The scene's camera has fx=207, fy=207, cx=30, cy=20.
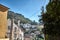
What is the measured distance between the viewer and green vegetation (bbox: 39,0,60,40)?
83.1ft

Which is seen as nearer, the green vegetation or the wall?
the green vegetation

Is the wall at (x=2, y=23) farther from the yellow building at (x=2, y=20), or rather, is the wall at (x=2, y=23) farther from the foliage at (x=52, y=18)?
the foliage at (x=52, y=18)

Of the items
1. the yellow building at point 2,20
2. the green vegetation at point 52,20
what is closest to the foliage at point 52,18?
the green vegetation at point 52,20

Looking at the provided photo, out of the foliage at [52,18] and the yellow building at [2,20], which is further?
the yellow building at [2,20]

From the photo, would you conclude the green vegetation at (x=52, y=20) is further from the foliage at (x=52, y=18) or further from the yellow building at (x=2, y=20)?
the yellow building at (x=2, y=20)

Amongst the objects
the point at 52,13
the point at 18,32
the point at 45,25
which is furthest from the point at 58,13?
the point at 18,32

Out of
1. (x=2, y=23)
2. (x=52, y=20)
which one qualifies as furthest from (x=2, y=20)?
(x=52, y=20)

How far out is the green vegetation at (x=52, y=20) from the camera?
2534 centimetres

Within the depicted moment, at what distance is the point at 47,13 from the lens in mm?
26875

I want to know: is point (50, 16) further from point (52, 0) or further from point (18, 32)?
point (18, 32)

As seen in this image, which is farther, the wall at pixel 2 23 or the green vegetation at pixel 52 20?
the wall at pixel 2 23

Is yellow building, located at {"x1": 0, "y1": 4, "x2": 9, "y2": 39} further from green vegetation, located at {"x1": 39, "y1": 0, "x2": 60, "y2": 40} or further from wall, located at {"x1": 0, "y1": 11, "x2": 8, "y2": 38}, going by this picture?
green vegetation, located at {"x1": 39, "y1": 0, "x2": 60, "y2": 40}

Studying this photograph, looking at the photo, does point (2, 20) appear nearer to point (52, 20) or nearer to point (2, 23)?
point (2, 23)

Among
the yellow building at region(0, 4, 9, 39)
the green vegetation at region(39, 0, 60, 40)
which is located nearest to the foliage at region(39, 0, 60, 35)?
the green vegetation at region(39, 0, 60, 40)
